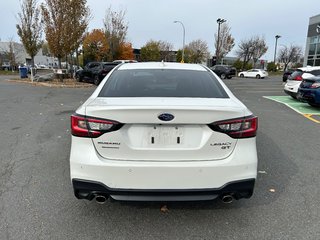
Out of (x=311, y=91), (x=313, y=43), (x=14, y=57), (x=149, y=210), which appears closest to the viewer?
(x=149, y=210)

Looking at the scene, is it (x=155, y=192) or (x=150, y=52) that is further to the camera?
(x=150, y=52)

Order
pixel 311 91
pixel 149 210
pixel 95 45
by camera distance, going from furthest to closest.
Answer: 1. pixel 95 45
2. pixel 311 91
3. pixel 149 210

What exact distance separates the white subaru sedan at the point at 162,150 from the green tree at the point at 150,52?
6028 centimetres

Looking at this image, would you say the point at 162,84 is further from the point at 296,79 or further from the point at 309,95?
the point at 296,79

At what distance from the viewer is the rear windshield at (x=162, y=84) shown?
2934 millimetres

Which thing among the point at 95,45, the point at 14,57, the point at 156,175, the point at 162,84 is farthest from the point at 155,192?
the point at 14,57

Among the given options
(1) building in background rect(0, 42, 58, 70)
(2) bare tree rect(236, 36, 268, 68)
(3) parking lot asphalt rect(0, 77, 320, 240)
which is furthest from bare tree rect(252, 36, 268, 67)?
(3) parking lot asphalt rect(0, 77, 320, 240)

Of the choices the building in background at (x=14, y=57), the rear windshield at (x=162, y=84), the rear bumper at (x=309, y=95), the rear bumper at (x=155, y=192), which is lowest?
the rear bumper at (x=155, y=192)

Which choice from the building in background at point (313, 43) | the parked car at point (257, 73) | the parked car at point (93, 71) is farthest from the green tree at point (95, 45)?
the building in background at point (313, 43)

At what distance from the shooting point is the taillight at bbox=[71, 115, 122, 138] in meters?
2.40

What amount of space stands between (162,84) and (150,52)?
60.6 m

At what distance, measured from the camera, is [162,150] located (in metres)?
2.44

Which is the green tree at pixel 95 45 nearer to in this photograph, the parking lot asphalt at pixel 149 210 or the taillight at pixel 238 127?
the parking lot asphalt at pixel 149 210

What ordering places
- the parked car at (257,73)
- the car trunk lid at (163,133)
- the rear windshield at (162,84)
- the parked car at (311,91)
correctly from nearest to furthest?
the car trunk lid at (163,133) < the rear windshield at (162,84) < the parked car at (311,91) < the parked car at (257,73)
